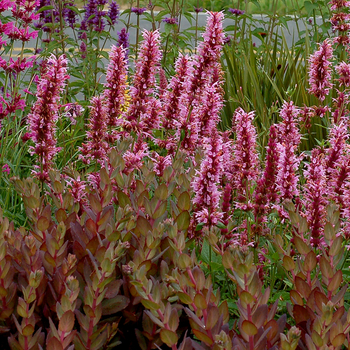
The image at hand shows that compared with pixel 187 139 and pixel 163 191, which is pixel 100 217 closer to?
pixel 163 191

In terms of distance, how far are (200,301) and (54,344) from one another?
338 millimetres

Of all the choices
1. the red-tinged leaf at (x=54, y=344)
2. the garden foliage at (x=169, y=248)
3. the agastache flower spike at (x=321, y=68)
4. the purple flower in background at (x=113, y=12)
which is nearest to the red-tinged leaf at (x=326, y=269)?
the garden foliage at (x=169, y=248)

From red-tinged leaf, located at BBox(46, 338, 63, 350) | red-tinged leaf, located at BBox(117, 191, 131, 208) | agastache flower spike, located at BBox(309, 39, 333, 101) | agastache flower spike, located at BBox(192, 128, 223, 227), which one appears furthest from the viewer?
agastache flower spike, located at BBox(309, 39, 333, 101)

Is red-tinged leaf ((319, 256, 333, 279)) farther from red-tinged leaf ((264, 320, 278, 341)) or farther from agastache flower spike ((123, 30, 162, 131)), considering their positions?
agastache flower spike ((123, 30, 162, 131))

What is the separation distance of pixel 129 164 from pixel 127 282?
91 centimetres

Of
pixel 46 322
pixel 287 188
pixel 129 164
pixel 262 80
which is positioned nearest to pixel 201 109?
pixel 129 164

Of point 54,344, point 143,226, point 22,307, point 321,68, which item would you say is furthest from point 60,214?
point 321,68

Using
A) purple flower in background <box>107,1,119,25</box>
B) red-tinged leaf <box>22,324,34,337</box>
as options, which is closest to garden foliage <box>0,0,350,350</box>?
red-tinged leaf <box>22,324,34,337</box>

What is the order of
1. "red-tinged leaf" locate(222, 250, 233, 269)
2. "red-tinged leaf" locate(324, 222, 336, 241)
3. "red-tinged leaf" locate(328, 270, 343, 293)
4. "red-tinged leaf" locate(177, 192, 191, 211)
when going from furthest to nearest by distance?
"red-tinged leaf" locate(177, 192, 191, 211)
"red-tinged leaf" locate(324, 222, 336, 241)
"red-tinged leaf" locate(328, 270, 343, 293)
"red-tinged leaf" locate(222, 250, 233, 269)

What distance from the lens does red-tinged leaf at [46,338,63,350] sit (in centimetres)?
116

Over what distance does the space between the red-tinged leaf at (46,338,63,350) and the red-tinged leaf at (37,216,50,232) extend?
512 mm

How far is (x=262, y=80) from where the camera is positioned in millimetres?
Result: 5492

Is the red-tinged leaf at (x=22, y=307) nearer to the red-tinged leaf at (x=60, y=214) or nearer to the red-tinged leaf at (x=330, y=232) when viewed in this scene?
the red-tinged leaf at (x=60, y=214)

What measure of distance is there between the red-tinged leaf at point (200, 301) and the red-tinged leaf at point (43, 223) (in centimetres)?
61
